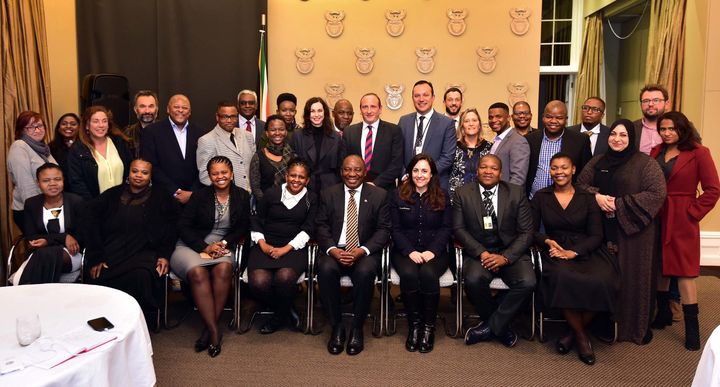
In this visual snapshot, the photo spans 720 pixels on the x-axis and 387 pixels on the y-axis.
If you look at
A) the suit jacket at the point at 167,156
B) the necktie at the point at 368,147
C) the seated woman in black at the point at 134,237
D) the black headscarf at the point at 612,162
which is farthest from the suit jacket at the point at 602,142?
the seated woman in black at the point at 134,237

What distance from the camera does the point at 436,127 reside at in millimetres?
4508

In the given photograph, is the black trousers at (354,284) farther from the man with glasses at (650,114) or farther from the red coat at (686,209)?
the man with glasses at (650,114)

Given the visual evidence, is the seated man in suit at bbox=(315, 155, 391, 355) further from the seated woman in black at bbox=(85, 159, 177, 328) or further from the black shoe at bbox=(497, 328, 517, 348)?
the seated woman in black at bbox=(85, 159, 177, 328)

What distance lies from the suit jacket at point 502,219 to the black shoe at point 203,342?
1.82 m

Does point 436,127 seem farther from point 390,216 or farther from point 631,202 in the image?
point 631,202

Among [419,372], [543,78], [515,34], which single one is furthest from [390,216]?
[543,78]

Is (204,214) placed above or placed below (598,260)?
above

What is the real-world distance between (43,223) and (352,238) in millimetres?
2140

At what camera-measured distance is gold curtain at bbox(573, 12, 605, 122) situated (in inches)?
353

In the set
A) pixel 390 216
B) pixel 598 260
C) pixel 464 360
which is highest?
pixel 390 216

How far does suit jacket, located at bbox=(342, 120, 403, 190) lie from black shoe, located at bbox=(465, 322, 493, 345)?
50.8 inches

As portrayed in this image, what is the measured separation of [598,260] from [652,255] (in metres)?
0.38

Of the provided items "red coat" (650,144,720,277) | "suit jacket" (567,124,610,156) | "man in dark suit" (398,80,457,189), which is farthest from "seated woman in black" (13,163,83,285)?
"red coat" (650,144,720,277)

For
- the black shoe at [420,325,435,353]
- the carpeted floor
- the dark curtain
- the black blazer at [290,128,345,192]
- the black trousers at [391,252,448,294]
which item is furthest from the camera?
the dark curtain
